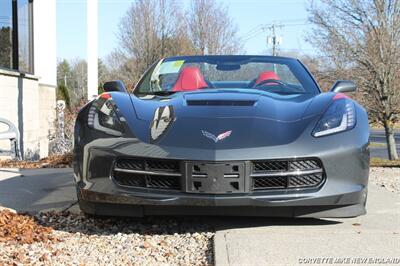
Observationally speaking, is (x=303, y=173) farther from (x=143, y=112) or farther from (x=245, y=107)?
(x=143, y=112)

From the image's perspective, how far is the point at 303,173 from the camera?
10.1 feet

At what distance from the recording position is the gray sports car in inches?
119

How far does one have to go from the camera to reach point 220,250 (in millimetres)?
2842

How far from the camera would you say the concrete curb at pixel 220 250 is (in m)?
2.67

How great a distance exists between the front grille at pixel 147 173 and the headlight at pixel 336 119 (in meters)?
0.89

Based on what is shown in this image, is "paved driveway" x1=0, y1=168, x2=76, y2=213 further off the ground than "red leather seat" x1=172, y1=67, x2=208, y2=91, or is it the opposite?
"red leather seat" x1=172, y1=67, x2=208, y2=91

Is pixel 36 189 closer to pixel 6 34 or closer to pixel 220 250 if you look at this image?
pixel 220 250

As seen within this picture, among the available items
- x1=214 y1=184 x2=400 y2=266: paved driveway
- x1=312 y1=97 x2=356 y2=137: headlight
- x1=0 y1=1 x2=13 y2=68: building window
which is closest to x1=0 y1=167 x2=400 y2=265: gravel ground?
x1=214 y1=184 x2=400 y2=266: paved driveway

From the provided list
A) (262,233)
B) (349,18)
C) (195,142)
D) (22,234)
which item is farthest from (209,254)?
(349,18)

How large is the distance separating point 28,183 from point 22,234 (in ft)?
6.96

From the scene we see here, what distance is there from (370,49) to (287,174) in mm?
16678

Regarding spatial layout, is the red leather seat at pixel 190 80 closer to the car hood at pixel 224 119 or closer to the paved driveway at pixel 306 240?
the car hood at pixel 224 119

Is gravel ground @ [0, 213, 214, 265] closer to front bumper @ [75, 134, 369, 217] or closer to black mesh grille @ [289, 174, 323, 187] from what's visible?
front bumper @ [75, 134, 369, 217]

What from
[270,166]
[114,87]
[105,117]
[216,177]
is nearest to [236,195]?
[216,177]
